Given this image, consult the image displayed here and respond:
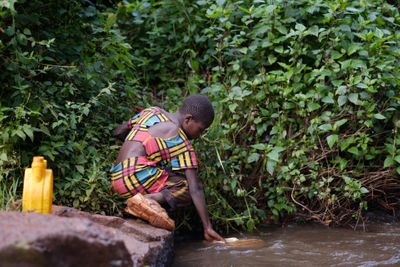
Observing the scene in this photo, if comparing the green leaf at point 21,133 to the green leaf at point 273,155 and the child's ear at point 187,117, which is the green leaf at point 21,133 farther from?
the green leaf at point 273,155

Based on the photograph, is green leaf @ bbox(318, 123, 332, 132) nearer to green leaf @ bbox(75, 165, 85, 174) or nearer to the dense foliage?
the dense foliage

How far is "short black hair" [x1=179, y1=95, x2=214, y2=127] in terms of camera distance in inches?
176

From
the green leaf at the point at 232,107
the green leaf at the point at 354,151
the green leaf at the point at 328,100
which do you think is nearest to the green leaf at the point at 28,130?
the green leaf at the point at 232,107

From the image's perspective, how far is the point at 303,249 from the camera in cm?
434

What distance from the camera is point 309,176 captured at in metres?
4.89

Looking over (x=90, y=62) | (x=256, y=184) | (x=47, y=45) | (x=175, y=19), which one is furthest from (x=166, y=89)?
(x=47, y=45)

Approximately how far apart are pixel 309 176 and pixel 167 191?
1.28 metres

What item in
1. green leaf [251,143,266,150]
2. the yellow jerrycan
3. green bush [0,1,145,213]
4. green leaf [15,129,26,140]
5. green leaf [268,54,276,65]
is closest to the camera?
the yellow jerrycan

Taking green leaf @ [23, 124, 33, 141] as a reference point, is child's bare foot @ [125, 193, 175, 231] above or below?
below

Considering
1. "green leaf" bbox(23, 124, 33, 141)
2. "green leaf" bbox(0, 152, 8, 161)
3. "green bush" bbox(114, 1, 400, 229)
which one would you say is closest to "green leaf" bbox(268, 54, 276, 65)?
"green bush" bbox(114, 1, 400, 229)

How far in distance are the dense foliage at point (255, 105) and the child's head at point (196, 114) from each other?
15.6 inches

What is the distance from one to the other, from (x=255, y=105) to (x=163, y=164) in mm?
1171

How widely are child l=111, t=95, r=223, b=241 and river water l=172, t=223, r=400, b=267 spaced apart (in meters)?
0.21

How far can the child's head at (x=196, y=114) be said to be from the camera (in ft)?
14.6
